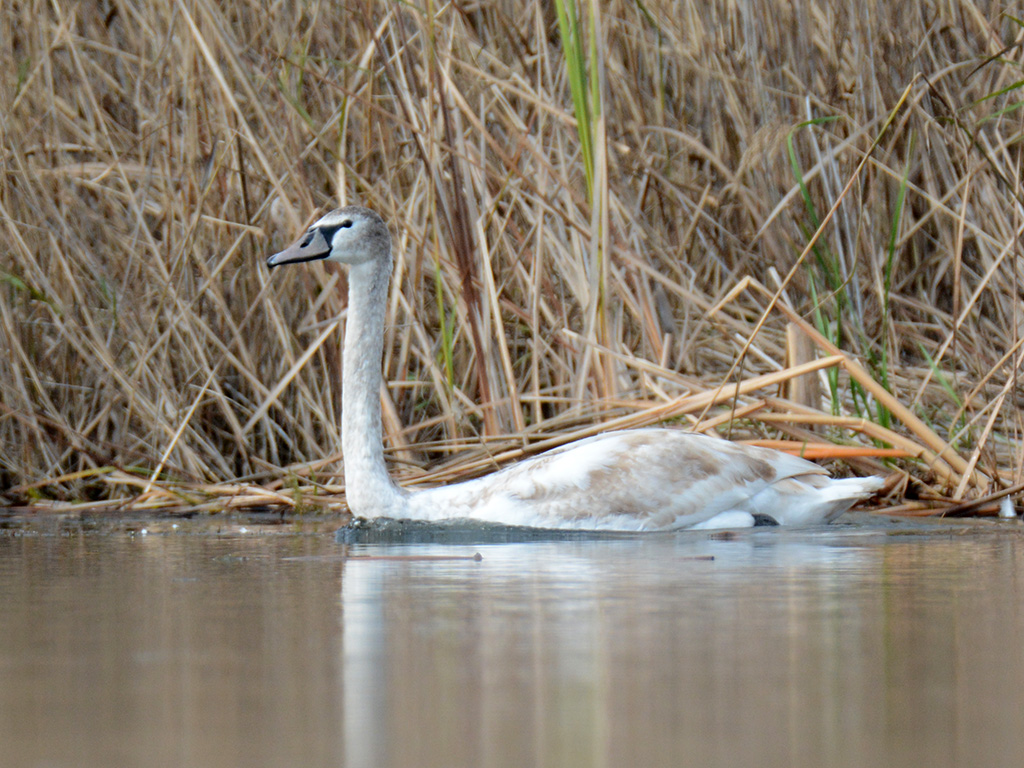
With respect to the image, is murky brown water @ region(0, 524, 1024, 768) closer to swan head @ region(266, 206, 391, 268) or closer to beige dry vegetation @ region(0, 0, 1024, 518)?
swan head @ region(266, 206, 391, 268)

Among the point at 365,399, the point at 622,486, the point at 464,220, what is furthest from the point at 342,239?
the point at 622,486

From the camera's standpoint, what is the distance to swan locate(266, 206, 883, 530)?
479cm

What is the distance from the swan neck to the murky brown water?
109cm

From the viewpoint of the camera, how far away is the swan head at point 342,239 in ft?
16.5

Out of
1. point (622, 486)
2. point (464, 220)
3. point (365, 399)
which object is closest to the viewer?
point (622, 486)

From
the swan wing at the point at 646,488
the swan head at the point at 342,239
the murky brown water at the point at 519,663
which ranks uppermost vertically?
the swan head at the point at 342,239

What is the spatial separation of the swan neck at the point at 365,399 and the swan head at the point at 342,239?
76 mm

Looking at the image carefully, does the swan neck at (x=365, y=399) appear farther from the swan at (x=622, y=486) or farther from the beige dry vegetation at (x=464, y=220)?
the beige dry vegetation at (x=464, y=220)

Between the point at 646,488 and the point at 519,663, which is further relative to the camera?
the point at 646,488

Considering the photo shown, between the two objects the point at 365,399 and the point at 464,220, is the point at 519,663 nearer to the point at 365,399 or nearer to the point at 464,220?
the point at 365,399

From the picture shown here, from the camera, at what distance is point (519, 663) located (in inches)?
86.6

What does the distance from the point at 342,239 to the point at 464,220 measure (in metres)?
0.67

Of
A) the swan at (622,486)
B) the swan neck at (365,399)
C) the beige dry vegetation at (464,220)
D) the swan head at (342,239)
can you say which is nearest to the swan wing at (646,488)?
the swan at (622,486)

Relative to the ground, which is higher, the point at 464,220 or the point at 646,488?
the point at 464,220
